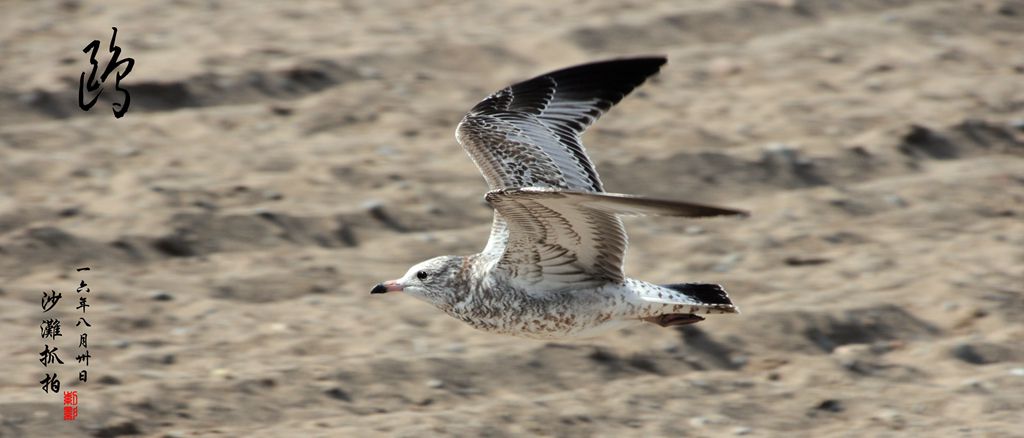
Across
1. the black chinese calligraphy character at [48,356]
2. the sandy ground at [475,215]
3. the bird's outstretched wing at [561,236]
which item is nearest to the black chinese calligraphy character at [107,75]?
the sandy ground at [475,215]

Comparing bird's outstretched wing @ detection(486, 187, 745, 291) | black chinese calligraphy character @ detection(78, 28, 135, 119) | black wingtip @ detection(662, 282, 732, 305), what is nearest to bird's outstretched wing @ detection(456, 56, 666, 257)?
bird's outstretched wing @ detection(486, 187, 745, 291)

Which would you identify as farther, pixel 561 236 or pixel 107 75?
pixel 107 75

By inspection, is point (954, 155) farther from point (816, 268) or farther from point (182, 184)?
point (182, 184)

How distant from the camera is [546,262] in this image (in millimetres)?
5340

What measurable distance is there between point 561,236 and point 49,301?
2.45 meters

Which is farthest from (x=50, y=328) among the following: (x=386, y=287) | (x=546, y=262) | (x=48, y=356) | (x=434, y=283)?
(x=546, y=262)

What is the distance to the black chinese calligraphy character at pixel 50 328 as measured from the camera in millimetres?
6008

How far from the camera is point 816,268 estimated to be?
7.00 meters

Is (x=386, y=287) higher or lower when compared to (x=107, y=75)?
lower

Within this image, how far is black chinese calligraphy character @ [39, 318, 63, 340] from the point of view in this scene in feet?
19.7

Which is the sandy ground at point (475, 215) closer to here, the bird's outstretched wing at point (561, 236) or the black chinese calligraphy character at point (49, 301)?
the black chinese calligraphy character at point (49, 301)

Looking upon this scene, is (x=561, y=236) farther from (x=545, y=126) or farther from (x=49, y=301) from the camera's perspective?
(x=49, y=301)

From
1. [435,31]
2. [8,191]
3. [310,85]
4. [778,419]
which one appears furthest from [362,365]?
[435,31]

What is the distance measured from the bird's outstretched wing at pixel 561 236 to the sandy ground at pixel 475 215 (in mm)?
565
